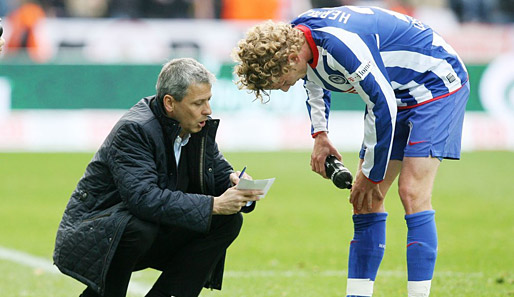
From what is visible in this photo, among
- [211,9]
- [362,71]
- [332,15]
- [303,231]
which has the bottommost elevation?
[211,9]

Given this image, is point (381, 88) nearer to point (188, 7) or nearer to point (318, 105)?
point (318, 105)

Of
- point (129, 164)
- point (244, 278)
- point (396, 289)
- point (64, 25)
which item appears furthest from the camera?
point (64, 25)

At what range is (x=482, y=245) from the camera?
884cm

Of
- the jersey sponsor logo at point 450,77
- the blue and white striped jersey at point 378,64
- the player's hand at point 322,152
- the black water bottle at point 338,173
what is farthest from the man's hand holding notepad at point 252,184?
the jersey sponsor logo at point 450,77

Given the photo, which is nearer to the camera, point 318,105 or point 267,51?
point 267,51

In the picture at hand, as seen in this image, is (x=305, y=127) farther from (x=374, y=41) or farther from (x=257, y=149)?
(x=374, y=41)

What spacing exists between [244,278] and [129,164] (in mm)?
2505

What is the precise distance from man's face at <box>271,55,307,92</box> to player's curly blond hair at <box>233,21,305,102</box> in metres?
0.04

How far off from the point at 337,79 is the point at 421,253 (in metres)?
1.16

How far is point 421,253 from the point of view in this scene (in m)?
5.46

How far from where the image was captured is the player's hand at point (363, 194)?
5570 mm

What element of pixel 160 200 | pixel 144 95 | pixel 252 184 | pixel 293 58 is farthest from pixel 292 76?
pixel 144 95

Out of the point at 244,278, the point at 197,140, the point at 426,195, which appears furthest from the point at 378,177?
the point at 244,278

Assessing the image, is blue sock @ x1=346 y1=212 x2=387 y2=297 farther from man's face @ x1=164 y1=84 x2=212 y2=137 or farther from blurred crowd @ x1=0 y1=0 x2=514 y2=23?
blurred crowd @ x1=0 y1=0 x2=514 y2=23
